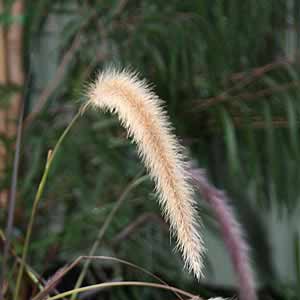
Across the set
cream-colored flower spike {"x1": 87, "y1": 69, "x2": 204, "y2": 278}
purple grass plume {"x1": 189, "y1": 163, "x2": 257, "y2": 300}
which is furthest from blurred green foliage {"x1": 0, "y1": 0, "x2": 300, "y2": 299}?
cream-colored flower spike {"x1": 87, "y1": 69, "x2": 204, "y2": 278}

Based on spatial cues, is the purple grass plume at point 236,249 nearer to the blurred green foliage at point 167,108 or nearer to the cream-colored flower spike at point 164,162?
the cream-colored flower spike at point 164,162

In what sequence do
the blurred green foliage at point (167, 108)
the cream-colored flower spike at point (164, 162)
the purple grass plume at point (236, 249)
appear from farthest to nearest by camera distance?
the blurred green foliage at point (167, 108), the purple grass plume at point (236, 249), the cream-colored flower spike at point (164, 162)

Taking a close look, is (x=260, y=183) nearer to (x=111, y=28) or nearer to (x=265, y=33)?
(x=265, y=33)

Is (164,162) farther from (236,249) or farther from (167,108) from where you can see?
(167,108)

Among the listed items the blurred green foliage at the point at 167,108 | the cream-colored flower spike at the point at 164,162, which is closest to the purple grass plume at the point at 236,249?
the cream-colored flower spike at the point at 164,162

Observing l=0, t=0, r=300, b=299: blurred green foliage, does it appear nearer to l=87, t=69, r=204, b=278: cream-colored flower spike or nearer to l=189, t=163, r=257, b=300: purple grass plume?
l=189, t=163, r=257, b=300: purple grass plume

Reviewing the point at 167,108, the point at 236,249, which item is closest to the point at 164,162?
the point at 236,249

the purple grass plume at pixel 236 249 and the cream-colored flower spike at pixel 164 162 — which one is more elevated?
the cream-colored flower spike at pixel 164 162

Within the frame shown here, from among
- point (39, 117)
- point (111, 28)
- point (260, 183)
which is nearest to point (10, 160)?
point (39, 117)

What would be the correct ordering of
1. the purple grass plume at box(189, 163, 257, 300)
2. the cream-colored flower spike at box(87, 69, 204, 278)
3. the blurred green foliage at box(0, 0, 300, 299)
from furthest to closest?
the blurred green foliage at box(0, 0, 300, 299), the purple grass plume at box(189, 163, 257, 300), the cream-colored flower spike at box(87, 69, 204, 278)
